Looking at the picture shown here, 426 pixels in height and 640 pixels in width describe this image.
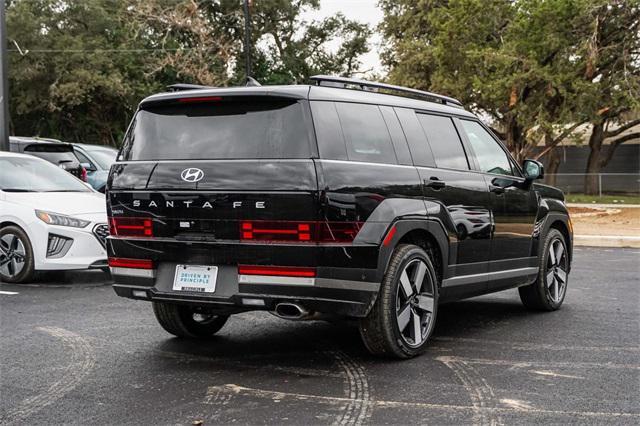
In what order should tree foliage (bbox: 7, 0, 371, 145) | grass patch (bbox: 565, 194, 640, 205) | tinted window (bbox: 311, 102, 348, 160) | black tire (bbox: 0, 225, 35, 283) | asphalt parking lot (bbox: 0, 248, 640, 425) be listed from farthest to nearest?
tree foliage (bbox: 7, 0, 371, 145) → grass patch (bbox: 565, 194, 640, 205) → black tire (bbox: 0, 225, 35, 283) → tinted window (bbox: 311, 102, 348, 160) → asphalt parking lot (bbox: 0, 248, 640, 425)

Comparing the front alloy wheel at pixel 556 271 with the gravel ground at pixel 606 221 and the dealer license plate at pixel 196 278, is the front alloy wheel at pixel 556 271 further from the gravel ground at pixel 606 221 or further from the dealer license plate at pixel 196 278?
the gravel ground at pixel 606 221

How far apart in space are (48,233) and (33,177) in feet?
5.27

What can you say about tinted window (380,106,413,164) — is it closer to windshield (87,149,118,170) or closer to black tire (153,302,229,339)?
black tire (153,302,229,339)

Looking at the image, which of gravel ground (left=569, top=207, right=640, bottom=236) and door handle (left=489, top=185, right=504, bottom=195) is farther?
gravel ground (left=569, top=207, right=640, bottom=236)

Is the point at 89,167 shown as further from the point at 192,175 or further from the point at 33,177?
the point at 192,175

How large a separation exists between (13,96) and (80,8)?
18.4 ft

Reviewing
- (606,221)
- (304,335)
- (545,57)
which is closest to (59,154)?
(304,335)

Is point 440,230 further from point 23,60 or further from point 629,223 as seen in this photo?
point 23,60

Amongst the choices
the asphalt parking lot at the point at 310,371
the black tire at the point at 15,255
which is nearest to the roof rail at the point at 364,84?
the asphalt parking lot at the point at 310,371

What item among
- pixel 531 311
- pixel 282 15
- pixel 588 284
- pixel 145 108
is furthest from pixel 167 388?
pixel 282 15

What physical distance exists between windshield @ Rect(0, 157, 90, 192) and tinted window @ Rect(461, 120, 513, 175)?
19.5ft

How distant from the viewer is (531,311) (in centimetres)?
819

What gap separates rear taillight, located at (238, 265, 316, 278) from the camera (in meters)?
5.25

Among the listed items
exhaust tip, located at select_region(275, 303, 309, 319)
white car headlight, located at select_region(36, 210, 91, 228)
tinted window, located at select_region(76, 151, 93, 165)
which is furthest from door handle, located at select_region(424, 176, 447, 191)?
tinted window, located at select_region(76, 151, 93, 165)
